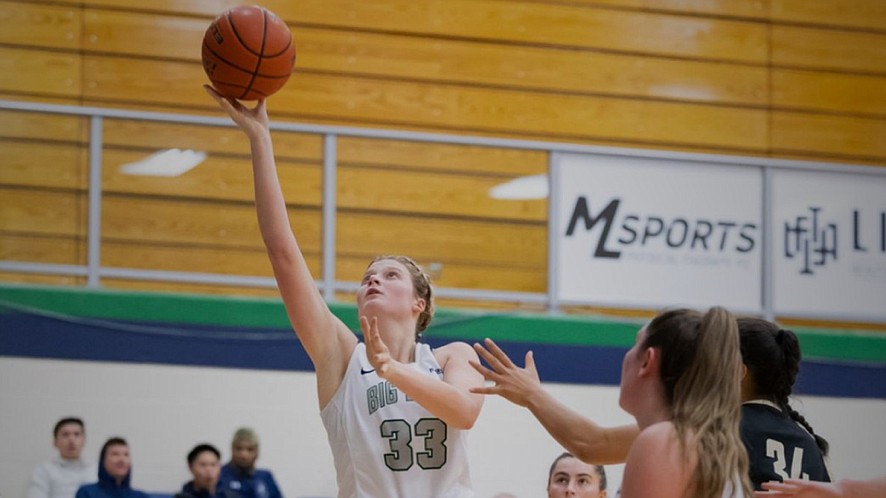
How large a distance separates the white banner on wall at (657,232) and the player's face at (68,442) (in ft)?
10.2

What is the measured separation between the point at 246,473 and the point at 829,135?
5612 millimetres

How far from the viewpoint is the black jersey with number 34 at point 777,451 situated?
11.4 ft

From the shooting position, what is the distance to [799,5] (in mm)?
11211

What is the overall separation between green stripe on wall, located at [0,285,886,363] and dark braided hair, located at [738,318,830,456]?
5.02 meters

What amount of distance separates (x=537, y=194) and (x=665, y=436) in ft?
19.7

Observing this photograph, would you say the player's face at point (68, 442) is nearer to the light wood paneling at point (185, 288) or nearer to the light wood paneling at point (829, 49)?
the light wood paneling at point (185, 288)

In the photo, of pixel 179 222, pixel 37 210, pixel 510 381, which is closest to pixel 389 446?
pixel 510 381

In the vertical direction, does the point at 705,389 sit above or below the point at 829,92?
below

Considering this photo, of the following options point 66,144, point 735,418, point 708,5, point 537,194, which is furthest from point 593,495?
point 708,5

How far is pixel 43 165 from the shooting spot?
786 cm

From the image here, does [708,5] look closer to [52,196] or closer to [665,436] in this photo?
[52,196]

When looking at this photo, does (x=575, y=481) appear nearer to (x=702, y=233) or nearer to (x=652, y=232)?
(x=652, y=232)

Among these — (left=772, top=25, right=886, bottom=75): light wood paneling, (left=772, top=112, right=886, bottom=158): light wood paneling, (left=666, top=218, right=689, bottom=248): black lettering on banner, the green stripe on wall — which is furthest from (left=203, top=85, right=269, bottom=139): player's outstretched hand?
(left=772, top=25, right=886, bottom=75): light wood paneling

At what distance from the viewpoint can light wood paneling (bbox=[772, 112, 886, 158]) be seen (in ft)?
36.0
